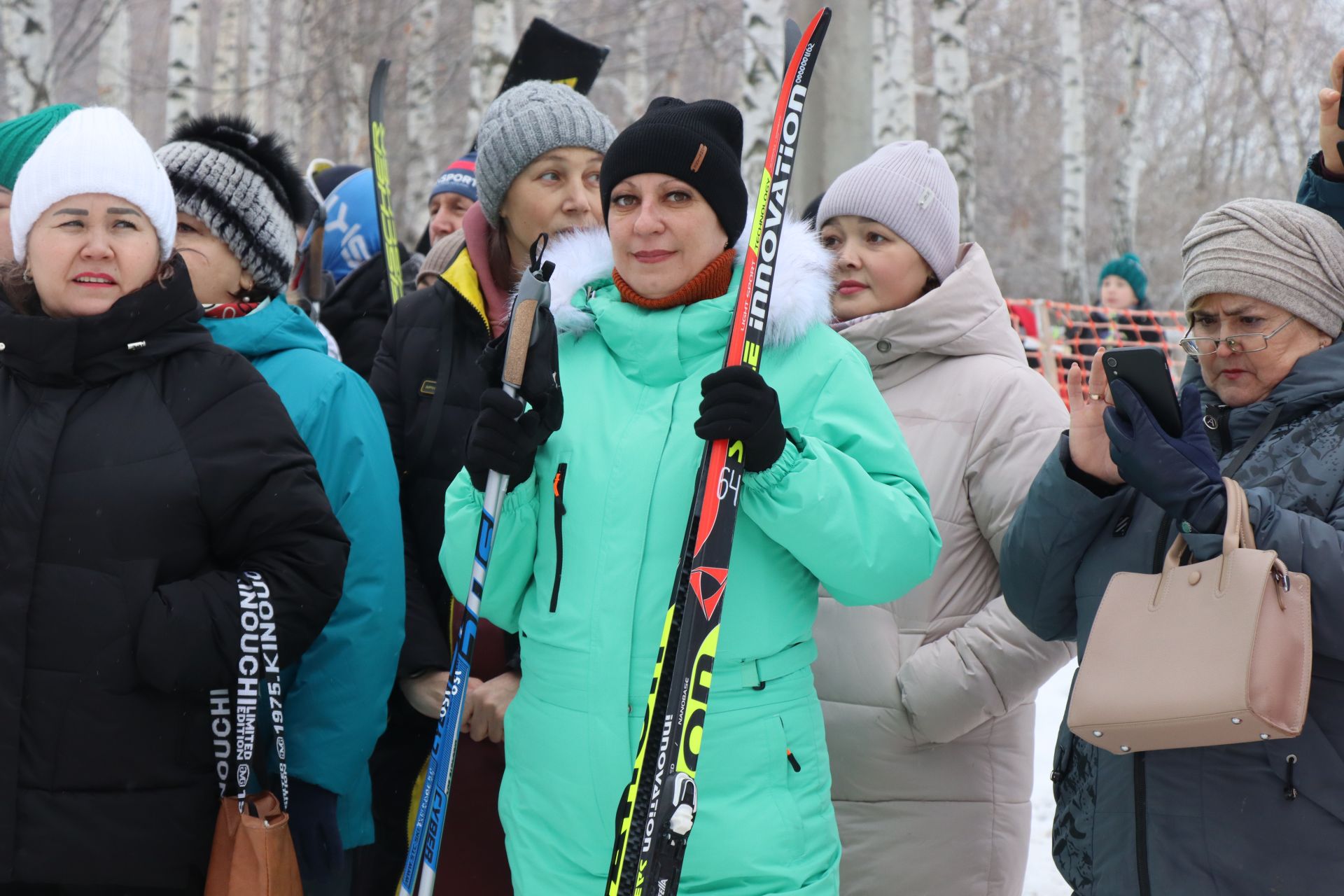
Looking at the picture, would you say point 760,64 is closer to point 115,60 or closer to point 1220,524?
point 1220,524

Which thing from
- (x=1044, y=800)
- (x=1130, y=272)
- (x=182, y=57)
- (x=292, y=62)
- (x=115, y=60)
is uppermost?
(x=292, y=62)

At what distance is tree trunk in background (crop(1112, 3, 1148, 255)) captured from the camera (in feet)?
62.2

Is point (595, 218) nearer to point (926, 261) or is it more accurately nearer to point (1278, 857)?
point (926, 261)

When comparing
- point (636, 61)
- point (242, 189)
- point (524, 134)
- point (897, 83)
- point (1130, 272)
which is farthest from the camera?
point (636, 61)

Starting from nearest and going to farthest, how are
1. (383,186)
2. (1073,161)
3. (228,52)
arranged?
(383,186) < (228,52) < (1073,161)

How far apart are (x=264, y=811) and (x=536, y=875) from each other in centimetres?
55

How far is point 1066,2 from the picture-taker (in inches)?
662

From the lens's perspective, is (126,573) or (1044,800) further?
(1044,800)

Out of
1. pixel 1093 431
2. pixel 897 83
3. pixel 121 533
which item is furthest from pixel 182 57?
pixel 1093 431

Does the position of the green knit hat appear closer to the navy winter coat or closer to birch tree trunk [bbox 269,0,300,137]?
the navy winter coat

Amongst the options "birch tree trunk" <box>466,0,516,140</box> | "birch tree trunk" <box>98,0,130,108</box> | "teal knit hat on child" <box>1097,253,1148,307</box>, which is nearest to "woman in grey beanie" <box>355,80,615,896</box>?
"teal knit hat on child" <box>1097,253,1148,307</box>

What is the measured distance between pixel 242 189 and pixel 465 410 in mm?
707

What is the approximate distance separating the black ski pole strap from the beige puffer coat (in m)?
1.14

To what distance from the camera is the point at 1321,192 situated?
2516 millimetres
